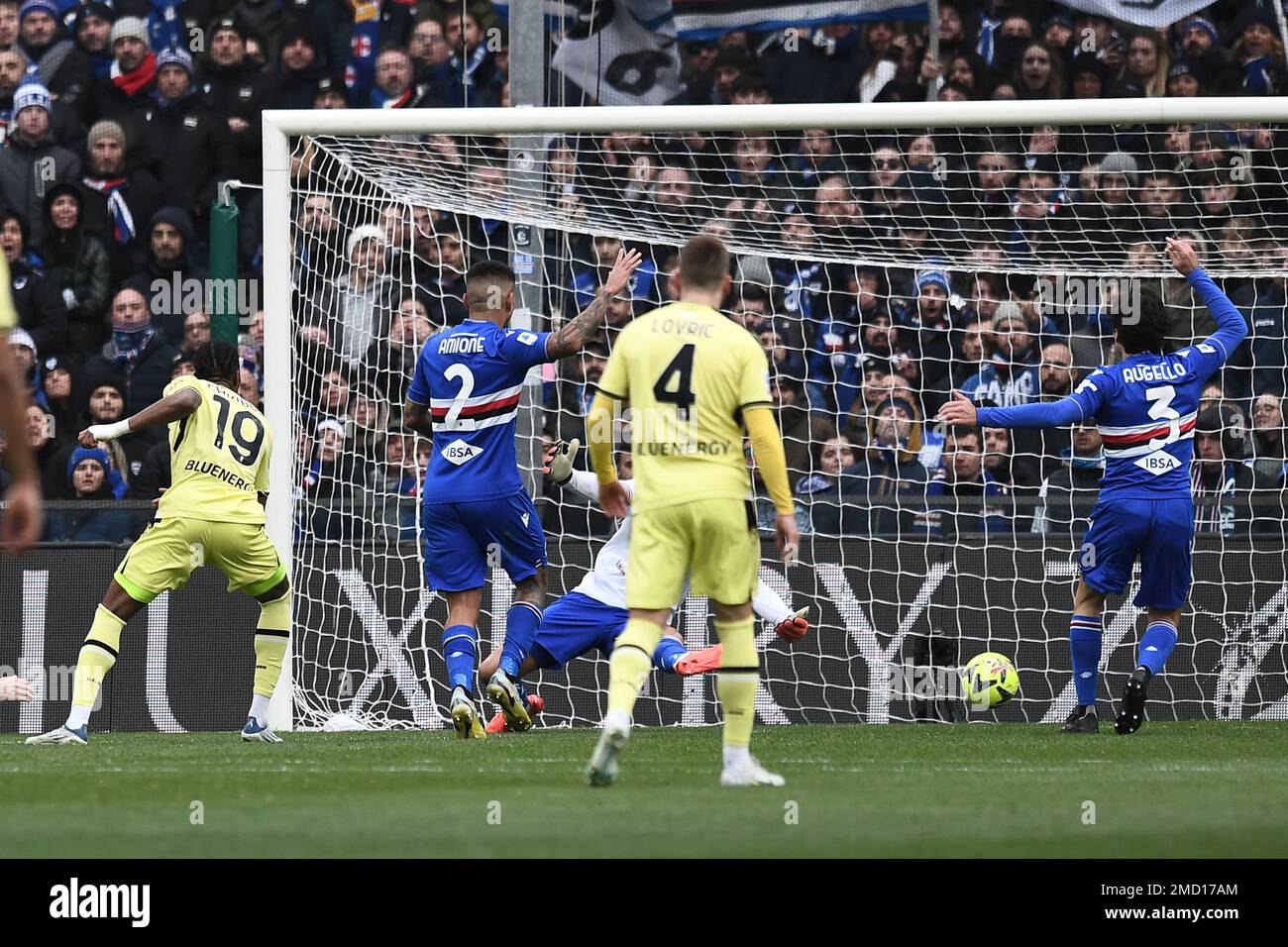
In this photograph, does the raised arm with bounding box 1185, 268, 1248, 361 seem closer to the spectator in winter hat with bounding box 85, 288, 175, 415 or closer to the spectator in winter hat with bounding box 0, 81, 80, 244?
the spectator in winter hat with bounding box 85, 288, 175, 415

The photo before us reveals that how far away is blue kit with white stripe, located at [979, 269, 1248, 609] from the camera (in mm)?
9305

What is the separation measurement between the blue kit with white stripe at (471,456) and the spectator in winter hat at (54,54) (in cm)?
568

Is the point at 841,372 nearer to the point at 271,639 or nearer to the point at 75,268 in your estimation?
the point at 271,639

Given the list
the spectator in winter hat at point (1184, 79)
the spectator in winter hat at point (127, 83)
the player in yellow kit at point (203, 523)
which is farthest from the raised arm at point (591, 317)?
the spectator in winter hat at point (1184, 79)

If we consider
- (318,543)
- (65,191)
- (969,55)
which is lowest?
(318,543)

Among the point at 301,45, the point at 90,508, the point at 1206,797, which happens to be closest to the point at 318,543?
the point at 90,508

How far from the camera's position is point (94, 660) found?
9258mm

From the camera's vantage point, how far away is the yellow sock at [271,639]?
Result: 9.75 metres

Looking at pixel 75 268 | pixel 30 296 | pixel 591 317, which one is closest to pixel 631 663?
pixel 591 317

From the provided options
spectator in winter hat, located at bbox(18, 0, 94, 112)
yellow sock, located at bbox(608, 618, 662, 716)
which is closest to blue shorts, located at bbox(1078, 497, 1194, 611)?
yellow sock, located at bbox(608, 618, 662, 716)

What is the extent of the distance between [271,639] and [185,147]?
5116 millimetres

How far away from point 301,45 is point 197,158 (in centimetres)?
118
